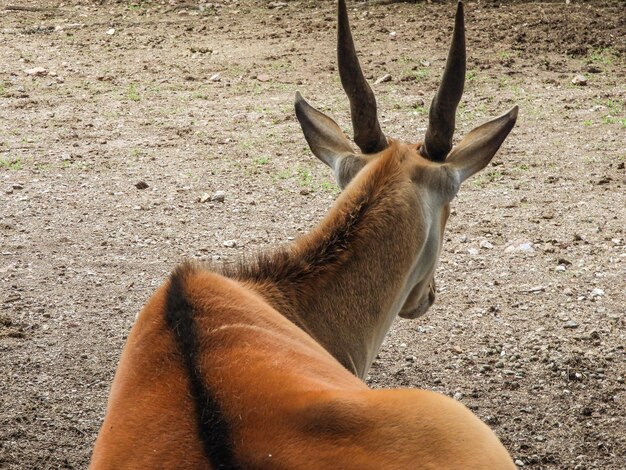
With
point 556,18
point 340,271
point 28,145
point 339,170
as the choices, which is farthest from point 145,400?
point 556,18

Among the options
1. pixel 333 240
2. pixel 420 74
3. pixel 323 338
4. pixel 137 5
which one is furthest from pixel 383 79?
pixel 323 338

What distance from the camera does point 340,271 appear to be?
418cm

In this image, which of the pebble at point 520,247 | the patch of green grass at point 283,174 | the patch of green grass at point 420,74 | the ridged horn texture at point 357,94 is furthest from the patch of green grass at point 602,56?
the ridged horn texture at point 357,94

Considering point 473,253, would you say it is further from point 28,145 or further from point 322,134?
point 28,145

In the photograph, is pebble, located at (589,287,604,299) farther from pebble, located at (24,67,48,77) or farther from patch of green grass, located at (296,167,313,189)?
pebble, located at (24,67,48,77)

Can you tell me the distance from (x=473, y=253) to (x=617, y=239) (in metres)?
1.04

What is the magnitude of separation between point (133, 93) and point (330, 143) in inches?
237

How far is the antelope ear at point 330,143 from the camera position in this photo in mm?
4805

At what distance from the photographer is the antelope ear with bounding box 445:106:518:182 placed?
4.62m

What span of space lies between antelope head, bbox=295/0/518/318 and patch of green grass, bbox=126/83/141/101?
5.94 m

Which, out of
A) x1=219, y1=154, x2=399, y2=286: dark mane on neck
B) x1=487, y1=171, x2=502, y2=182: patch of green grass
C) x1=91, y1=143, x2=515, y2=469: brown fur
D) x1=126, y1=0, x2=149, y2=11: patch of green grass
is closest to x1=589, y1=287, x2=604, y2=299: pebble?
x1=487, y1=171, x2=502, y2=182: patch of green grass

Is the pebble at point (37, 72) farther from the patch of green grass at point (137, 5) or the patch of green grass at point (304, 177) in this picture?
the patch of green grass at point (304, 177)

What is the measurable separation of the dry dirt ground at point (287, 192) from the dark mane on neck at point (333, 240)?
4.88ft

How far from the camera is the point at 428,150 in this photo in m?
4.58
